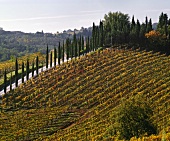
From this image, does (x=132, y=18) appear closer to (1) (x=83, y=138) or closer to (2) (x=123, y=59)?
(2) (x=123, y=59)

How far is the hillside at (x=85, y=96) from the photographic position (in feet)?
174

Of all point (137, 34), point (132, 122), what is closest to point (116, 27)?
point (137, 34)

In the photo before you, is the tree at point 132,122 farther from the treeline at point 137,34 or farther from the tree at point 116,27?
the tree at point 116,27

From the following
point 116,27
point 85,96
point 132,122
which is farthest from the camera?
point 116,27

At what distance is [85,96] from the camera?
2734 inches

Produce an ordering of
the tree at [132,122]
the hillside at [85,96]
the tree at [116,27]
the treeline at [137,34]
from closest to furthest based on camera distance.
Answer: the tree at [132,122] < the hillside at [85,96] < the treeline at [137,34] < the tree at [116,27]

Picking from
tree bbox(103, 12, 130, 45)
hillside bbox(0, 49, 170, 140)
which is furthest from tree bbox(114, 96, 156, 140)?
tree bbox(103, 12, 130, 45)

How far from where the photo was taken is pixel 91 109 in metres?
63.5

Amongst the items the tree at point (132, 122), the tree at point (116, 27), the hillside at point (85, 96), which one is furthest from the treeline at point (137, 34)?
the tree at point (132, 122)

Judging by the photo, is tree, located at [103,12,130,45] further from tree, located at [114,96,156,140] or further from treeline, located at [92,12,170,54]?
tree, located at [114,96,156,140]

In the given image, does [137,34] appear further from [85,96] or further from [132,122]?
[132,122]

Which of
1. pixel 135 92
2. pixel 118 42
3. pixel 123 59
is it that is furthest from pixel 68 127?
pixel 118 42

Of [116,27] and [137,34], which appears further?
[116,27]

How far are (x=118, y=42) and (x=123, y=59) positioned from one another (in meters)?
19.1
